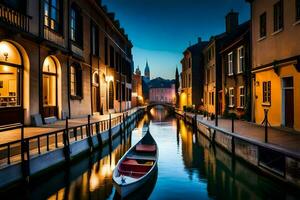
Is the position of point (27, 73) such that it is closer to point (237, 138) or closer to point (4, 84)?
point (4, 84)

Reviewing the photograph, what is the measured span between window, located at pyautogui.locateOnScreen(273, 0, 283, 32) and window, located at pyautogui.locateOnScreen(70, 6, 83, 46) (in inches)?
549

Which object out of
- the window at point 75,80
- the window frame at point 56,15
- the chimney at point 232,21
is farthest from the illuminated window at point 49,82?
the chimney at point 232,21

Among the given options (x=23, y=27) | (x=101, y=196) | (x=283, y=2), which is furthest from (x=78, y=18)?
(x=101, y=196)

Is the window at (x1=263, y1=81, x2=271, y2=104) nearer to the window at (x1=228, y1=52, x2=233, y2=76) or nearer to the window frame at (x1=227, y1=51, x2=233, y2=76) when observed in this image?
the window frame at (x1=227, y1=51, x2=233, y2=76)

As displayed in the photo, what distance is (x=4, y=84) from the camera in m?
14.5

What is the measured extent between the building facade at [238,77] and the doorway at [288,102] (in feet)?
18.7

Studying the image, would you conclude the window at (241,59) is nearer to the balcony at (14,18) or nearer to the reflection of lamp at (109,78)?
the reflection of lamp at (109,78)

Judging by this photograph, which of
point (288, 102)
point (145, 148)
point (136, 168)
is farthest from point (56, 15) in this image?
point (288, 102)

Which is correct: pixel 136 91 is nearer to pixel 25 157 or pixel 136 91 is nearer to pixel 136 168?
pixel 136 168

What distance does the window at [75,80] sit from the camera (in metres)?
21.8

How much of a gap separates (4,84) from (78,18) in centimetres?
1052

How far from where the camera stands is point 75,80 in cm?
2262

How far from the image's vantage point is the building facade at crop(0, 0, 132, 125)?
13.9 metres

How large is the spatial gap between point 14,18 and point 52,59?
558cm
